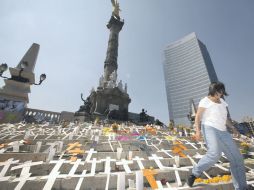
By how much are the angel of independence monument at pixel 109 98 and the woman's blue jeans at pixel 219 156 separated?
20.7 m

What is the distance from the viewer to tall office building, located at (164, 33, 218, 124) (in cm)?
16152

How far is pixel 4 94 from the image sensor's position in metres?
14.1

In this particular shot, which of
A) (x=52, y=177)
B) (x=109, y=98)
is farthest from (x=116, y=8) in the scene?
(x=52, y=177)

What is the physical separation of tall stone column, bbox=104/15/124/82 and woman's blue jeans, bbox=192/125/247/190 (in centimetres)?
2767

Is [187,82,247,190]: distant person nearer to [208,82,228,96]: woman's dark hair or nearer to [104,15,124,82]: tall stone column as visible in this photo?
[208,82,228,96]: woman's dark hair

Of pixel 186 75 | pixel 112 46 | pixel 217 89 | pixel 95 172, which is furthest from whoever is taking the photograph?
pixel 186 75

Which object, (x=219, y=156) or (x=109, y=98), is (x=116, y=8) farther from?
(x=219, y=156)

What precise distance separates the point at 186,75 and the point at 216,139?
624ft

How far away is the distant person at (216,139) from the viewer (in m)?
2.76

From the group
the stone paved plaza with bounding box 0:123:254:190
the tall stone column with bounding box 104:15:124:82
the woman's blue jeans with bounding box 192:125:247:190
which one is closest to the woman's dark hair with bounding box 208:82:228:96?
the woman's blue jeans with bounding box 192:125:247:190

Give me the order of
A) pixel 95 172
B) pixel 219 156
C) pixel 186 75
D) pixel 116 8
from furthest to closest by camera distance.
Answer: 1. pixel 186 75
2. pixel 116 8
3. pixel 95 172
4. pixel 219 156

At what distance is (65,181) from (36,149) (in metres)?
2.50

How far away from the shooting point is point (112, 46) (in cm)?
3369

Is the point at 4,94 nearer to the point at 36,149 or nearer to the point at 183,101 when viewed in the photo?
the point at 36,149
